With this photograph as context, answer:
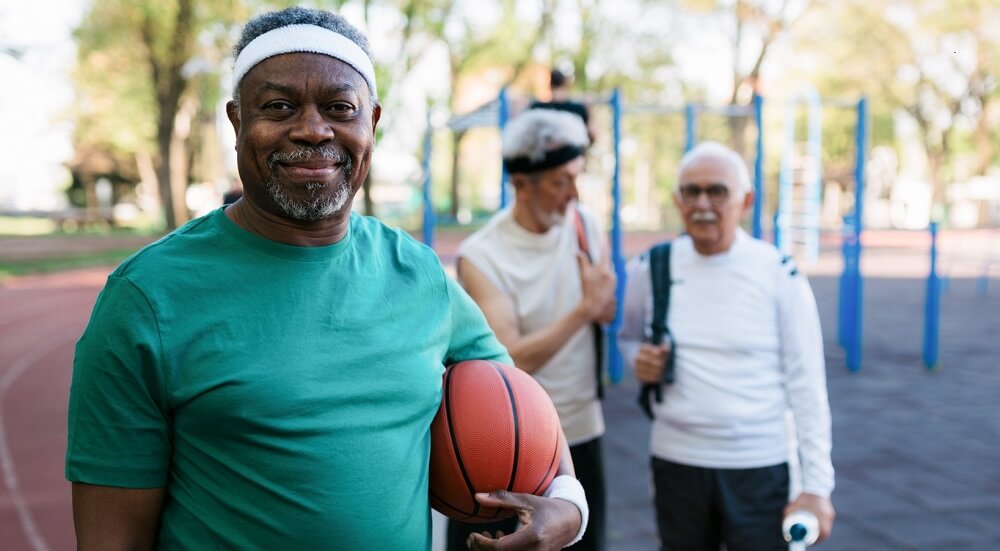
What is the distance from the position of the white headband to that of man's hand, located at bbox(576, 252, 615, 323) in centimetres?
153

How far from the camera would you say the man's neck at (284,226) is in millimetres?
1557

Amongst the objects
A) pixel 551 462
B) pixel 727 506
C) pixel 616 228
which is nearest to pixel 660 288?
pixel 727 506

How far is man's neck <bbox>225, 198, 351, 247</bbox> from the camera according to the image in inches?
61.3

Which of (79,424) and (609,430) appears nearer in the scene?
(79,424)

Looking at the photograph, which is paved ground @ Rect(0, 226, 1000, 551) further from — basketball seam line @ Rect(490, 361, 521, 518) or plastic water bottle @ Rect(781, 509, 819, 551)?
basketball seam line @ Rect(490, 361, 521, 518)

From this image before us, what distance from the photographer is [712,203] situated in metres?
2.97

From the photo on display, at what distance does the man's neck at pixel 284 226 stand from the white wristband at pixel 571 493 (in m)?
0.72

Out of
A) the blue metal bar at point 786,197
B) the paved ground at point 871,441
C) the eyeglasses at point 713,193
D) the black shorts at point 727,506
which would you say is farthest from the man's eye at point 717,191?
the blue metal bar at point 786,197

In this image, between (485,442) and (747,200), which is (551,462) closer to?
(485,442)

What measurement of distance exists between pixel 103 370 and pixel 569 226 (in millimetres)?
2041

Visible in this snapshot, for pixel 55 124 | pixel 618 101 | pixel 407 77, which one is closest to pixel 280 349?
pixel 618 101

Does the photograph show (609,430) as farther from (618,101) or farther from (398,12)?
(398,12)

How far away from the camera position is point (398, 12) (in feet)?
85.7

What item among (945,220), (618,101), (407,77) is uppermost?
(407,77)
